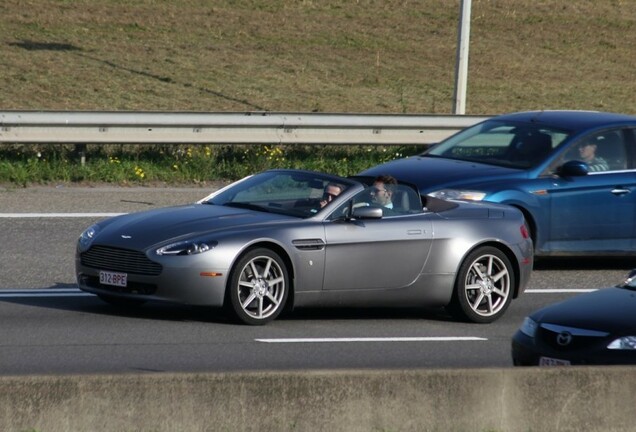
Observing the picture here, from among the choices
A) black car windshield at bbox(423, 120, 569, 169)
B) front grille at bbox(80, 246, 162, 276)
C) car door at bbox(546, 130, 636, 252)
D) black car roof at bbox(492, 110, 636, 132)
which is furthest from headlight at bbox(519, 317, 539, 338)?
black car roof at bbox(492, 110, 636, 132)

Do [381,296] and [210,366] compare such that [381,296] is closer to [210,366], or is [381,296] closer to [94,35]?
[210,366]

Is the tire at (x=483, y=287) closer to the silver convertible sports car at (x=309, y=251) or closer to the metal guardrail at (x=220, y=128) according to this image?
the silver convertible sports car at (x=309, y=251)

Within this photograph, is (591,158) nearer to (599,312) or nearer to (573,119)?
(573,119)

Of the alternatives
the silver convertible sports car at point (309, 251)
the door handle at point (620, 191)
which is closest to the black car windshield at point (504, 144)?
the door handle at point (620, 191)

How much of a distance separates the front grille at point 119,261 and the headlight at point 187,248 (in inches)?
4.8

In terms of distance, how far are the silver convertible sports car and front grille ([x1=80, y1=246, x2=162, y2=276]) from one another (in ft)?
0.04

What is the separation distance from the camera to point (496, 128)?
1432 cm

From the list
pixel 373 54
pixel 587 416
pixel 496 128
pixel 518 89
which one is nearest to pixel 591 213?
pixel 496 128

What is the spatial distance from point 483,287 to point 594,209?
2.74 m

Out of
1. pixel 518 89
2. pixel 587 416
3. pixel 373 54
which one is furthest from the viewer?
pixel 373 54

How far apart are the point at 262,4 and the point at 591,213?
25.5 meters

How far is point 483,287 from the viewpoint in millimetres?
11125

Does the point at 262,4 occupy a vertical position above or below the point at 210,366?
above

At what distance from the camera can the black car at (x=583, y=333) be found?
7695 millimetres
